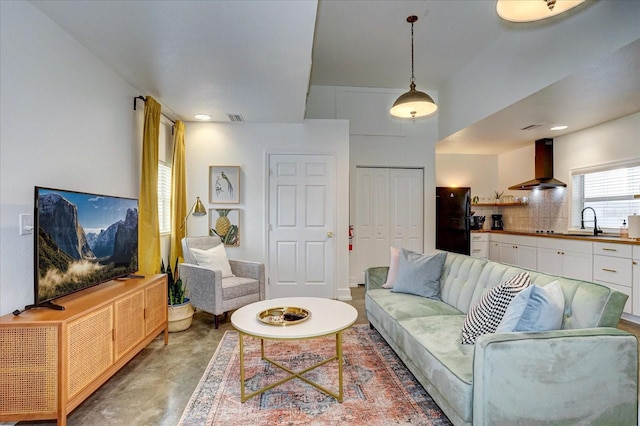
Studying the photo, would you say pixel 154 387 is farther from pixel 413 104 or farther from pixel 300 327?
pixel 413 104

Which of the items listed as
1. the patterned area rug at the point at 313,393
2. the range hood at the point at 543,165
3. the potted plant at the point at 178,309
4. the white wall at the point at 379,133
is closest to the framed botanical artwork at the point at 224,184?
the potted plant at the point at 178,309

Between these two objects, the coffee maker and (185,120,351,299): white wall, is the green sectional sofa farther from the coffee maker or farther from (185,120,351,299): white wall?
the coffee maker

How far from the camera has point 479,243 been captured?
5.73 m

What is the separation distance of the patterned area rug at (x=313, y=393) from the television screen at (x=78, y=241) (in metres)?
1.04

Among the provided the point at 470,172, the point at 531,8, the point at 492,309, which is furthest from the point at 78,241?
the point at 470,172

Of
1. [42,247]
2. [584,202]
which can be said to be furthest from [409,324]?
[584,202]

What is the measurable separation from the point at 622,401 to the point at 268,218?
3.66m

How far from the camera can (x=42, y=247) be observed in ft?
5.54

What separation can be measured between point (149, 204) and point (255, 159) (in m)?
1.58

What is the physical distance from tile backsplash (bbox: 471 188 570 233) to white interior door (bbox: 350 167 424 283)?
5.39 ft

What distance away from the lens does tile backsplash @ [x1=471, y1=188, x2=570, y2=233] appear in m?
4.96

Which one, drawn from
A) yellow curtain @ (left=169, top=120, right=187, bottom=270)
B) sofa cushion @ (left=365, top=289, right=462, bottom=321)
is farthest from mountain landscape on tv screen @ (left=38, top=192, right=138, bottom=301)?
sofa cushion @ (left=365, top=289, right=462, bottom=321)

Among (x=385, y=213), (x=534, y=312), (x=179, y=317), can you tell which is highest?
(x=385, y=213)

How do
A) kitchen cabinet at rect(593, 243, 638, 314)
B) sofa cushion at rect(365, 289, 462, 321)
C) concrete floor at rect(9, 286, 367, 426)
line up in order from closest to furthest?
concrete floor at rect(9, 286, 367, 426) → sofa cushion at rect(365, 289, 462, 321) → kitchen cabinet at rect(593, 243, 638, 314)
